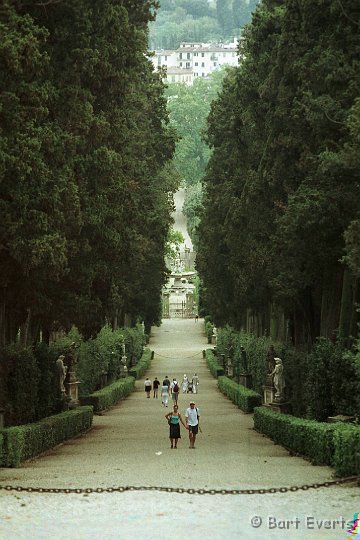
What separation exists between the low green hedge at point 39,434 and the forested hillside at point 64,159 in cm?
245

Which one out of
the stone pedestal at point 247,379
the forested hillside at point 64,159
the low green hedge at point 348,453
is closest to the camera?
the low green hedge at point 348,453

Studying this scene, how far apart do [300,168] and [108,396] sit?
16.8 m

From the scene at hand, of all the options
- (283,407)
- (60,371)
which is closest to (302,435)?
(283,407)

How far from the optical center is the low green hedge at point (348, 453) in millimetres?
17875

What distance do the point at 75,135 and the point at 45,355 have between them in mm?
7149

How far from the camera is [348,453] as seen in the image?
1800 centimetres

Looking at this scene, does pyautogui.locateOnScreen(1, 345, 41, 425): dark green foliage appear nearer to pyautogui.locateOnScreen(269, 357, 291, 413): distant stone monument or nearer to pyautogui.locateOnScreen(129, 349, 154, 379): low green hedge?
pyautogui.locateOnScreen(269, 357, 291, 413): distant stone monument

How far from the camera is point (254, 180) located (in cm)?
3462

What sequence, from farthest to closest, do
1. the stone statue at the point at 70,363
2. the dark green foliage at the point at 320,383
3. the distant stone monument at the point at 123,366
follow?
the distant stone monument at the point at 123,366, the stone statue at the point at 70,363, the dark green foliage at the point at 320,383

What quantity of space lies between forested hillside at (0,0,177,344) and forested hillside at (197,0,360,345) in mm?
3719

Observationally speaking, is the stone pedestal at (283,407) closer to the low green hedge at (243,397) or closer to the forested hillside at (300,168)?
the forested hillside at (300,168)

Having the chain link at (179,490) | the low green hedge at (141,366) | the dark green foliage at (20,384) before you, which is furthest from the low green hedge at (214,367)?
the chain link at (179,490)

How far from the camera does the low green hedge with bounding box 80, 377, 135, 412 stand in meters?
40.3

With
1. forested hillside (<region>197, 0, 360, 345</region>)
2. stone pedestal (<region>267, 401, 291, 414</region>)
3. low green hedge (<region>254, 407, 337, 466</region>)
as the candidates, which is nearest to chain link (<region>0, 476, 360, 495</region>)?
low green hedge (<region>254, 407, 337, 466</region>)
